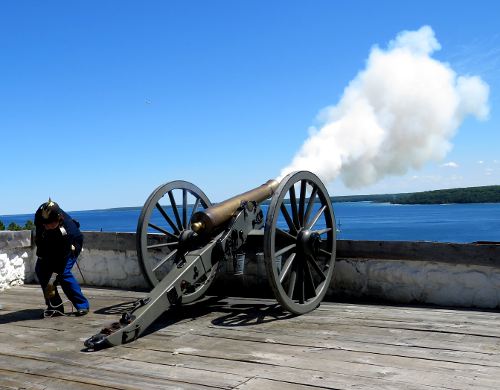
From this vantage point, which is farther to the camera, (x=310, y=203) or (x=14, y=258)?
(x=14, y=258)

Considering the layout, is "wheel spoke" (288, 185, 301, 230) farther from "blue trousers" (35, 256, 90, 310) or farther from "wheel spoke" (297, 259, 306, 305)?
"blue trousers" (35, 256, 90, 310)

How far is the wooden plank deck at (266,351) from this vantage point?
10.9ft

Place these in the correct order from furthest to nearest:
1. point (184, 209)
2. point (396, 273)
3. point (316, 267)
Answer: point (184, 209)
point (396, 273)
point (316, 267)

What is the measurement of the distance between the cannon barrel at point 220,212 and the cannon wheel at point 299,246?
0.41m

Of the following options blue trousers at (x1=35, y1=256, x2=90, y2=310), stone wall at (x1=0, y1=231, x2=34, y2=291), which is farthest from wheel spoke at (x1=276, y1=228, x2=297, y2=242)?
stone wall at (x1=0, y1=231, x2=34, y2=291)

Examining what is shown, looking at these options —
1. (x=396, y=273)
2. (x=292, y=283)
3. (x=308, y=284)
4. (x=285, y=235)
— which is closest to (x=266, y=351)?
(x=292, y=283)

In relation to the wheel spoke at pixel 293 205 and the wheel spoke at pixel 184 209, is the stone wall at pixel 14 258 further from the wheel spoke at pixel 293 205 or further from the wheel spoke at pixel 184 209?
the wheel spoke at pixel 293 205

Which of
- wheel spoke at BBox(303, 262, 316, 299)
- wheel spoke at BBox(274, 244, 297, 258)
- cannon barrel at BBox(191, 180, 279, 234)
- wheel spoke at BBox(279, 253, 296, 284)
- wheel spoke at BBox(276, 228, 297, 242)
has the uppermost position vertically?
cannon barrel at BBox(191, 180, 279, 234)

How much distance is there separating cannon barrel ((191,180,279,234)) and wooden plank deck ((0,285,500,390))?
0.85 metres

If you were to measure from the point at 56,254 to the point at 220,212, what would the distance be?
175 centimetres

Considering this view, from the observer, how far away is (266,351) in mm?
3975

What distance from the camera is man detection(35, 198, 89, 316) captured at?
18.2ft

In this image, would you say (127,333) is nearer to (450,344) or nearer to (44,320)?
(44,320)

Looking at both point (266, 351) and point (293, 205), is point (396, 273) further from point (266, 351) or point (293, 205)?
point (266, 351)
